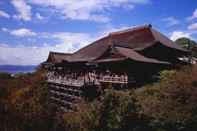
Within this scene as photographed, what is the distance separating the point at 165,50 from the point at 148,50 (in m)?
3.34

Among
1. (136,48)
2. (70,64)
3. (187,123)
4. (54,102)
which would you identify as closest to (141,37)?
(136,48)

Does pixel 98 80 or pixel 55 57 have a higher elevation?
pixel 55 57

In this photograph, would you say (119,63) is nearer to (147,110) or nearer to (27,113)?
(147,110)

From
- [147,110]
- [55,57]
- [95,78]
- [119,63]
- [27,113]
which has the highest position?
[55,57]

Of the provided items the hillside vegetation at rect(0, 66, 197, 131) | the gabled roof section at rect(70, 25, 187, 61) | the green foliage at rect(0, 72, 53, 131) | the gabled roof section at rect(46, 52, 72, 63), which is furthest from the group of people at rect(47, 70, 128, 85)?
the gabled roof section at rect(46, 52, 72, 63)

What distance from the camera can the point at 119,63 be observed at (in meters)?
32.3

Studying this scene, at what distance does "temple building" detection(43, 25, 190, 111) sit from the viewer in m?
30.8

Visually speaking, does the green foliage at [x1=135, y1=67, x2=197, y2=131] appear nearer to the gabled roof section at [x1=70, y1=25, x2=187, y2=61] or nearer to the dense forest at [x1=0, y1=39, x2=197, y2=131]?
the dense forest at [x1=0, y1=39, x2=197, y2=131]

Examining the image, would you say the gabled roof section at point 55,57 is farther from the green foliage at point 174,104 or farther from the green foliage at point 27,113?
the green foliage at point 174,104

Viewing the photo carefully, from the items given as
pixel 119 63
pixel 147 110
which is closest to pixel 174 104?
pixel 147 110

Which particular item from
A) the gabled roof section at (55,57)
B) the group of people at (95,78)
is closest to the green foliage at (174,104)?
the group of people at (95,78)

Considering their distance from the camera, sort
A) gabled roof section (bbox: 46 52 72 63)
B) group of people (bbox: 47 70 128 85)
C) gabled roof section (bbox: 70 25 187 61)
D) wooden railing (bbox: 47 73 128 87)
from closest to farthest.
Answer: wooden railing (bbox: 47 73 128 87), group of people (bbox: 47 70 128 85), gabled roof section (bbox: 70 25 187 61), gabled roof section (bbox: 46 52 72 63)

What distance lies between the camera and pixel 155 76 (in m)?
32.1

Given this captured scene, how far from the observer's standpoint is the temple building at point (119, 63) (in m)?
30.8
